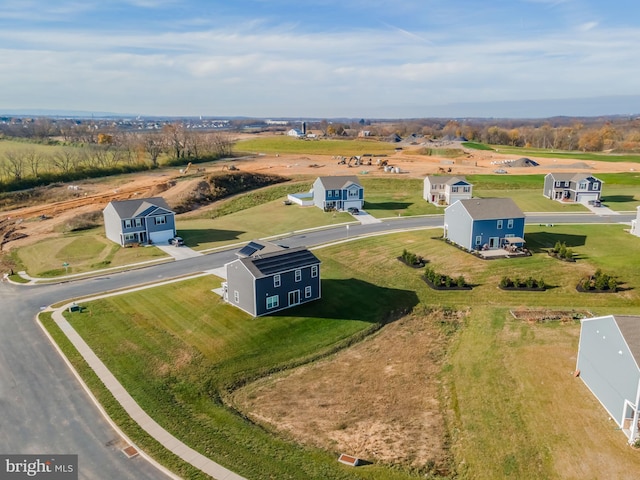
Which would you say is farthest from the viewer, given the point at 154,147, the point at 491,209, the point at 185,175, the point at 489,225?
the point at 154,147

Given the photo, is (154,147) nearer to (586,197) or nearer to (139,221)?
(139,221)

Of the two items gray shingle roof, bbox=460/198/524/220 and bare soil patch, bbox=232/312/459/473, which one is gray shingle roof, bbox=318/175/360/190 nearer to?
gray shingle roof, bbox=460/198/524/220

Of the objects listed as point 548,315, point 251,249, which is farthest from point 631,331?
point 251,249

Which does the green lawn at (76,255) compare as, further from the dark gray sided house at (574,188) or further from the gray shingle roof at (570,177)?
the gray shingle roof at (570,177)

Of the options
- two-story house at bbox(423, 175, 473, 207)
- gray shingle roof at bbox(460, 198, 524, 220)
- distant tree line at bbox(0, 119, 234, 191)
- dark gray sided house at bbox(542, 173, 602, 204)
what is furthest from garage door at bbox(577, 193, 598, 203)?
distant tree line at bbox(0, 119, 234, 191)

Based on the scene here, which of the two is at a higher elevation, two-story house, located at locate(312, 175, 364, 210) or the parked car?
two-story house, located at locate(312, 175, 364, 210)

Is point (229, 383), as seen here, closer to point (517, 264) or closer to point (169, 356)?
point (169, 356)

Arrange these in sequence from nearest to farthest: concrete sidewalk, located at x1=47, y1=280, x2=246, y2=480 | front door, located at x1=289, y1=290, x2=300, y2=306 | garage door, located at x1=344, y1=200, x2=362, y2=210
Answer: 1. concrete sidewalk, located at x1=47, y1=280, x2=246, y2=480
2. front door, located at x1=289, y1=290, x2=300, y2=306
3. garage door, located at x1=344, y1=200, x2=362, y2=210
